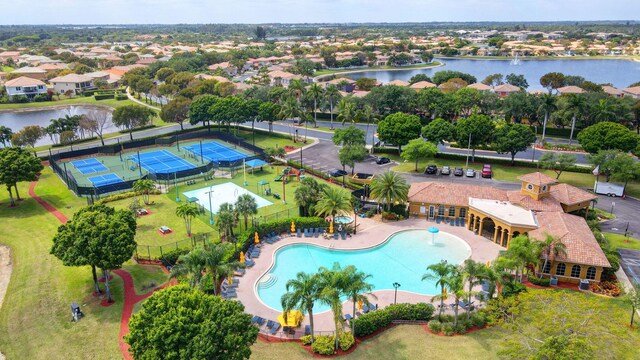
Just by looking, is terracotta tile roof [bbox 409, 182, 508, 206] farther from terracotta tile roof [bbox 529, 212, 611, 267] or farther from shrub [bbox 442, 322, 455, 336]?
shrub [bbox 442, 322, 455, 336]

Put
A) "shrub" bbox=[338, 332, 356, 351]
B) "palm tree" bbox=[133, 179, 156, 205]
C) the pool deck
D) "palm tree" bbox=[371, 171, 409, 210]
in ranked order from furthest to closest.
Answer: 1. "palm tree" bbox=[133, 179, 156, 205]
2. "palm tree" bbox=[371, 171, 409, 210]
3. the pool deck
4. "shrub" bbox=[338, 332, 356, 351]

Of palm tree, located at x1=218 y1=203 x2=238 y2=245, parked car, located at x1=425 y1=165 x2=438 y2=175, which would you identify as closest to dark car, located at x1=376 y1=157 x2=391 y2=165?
parked car, located at x1=425 y1=165 x2=438 y2=175

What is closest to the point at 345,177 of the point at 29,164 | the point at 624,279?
the point at 624,279

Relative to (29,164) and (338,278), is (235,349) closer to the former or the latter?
(338,278)

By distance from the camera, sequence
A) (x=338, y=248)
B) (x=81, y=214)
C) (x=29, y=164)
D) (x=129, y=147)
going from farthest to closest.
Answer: (x=129, y=147), (x=29, y=164), (x=338, y=248), (x=81, y=214)

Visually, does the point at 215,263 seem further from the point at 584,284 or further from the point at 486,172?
the point at 486,172

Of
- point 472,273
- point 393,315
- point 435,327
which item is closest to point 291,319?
point 393,315

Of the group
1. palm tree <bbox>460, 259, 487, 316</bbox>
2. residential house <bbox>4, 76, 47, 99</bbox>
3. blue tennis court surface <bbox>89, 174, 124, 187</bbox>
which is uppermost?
residential house <bbox>4, 76, 47, 99</bbox>
